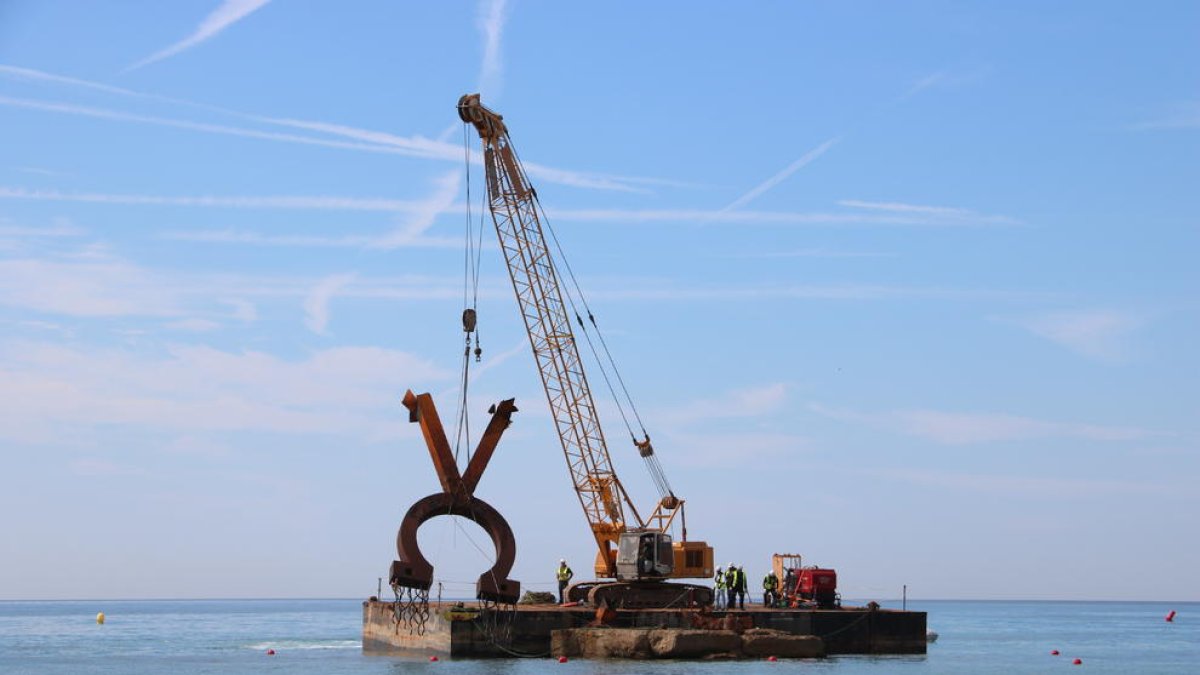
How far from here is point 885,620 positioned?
2446 inches

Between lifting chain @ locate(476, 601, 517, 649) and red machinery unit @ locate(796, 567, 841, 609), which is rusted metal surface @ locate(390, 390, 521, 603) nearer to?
lifting chain @ locate(476, 601, 517, 649)

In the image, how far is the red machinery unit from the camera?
2544 inches

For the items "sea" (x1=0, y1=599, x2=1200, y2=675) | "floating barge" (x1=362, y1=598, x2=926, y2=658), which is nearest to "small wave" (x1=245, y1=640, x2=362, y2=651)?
"sea" (x1=0, y1=599, x2=1200, y2=675)

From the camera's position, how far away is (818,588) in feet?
212

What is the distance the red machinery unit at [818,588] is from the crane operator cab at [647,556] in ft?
21.8

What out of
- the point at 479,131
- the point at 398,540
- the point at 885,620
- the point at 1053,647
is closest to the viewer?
the point at 398,540

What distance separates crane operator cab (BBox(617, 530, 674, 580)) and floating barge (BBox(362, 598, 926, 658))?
3.10 m

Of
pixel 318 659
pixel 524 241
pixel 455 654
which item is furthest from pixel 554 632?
pixel 524 241

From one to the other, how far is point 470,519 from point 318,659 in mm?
11314

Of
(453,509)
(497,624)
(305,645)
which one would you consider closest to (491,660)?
(497,624)

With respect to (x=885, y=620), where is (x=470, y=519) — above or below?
above

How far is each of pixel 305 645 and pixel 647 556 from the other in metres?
28.2

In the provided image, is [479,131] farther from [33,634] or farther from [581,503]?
[33,634]

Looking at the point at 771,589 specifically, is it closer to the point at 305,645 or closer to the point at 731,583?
the point at 731,583
